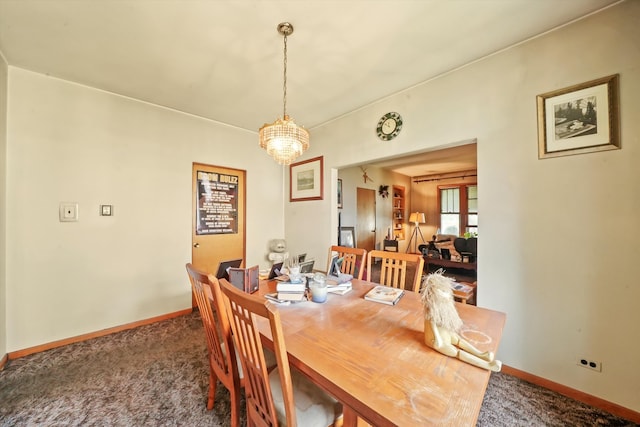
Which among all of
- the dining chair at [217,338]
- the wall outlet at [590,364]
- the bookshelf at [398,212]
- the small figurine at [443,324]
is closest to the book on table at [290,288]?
the dining chair at [217,338]

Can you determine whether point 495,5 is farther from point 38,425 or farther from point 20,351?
point 20,351

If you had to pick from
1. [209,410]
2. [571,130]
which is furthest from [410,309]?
[571,130]

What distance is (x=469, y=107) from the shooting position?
2145 mm

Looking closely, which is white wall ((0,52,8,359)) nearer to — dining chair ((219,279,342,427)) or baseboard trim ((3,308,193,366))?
baseboard trim ((3,308,193,366))

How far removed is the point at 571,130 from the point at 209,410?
3214mm

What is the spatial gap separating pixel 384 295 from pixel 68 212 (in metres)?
3.17

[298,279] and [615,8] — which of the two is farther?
[298,279]

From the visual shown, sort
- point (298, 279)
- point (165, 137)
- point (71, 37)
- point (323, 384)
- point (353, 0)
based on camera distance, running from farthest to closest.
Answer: point (165, 137) → point (71, 37) → point (298, 279) → point (353, 0) → point (323, 384)

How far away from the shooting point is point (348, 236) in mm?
5109

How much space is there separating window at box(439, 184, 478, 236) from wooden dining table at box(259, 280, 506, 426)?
6167 mm

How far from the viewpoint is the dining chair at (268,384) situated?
85cm

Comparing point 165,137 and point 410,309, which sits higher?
Answer: point 165,137

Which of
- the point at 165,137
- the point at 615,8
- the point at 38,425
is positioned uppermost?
the point at 615,8

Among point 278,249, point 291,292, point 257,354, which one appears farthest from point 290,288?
point 278,249
